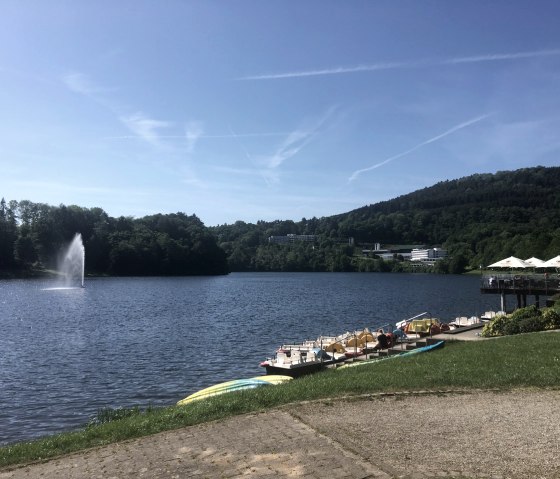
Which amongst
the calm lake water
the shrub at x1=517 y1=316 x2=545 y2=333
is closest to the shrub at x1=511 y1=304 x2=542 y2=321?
the shrub at x1=517 y1=316 x2=545 y2=333

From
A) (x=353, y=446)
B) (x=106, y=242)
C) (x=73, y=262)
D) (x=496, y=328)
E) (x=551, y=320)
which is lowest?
(x=496, y=328)

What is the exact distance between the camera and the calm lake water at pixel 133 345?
21.6 m

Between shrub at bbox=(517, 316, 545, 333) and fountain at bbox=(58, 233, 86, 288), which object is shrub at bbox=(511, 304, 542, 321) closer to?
shrub at bbox=(517, 316, 545, 333)

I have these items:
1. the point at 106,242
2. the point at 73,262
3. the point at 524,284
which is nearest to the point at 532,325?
the point at 524,284

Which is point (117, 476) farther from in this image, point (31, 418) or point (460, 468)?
point (31, 418)

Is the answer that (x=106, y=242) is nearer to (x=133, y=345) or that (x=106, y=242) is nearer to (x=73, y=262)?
(x=73, y=262)

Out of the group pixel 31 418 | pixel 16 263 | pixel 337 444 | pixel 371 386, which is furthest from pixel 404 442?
pixel 16 263

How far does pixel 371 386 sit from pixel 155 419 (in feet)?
17.3

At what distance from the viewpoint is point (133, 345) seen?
36.1 metres

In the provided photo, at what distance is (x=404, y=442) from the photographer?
902 cm

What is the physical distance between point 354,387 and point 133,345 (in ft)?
85.6

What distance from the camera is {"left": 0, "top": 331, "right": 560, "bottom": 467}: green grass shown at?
10.9 metres

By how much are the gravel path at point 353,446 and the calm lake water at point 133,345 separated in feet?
32.0

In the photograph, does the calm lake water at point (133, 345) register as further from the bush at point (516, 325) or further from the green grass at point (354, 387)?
the bush at point (516, 325)
